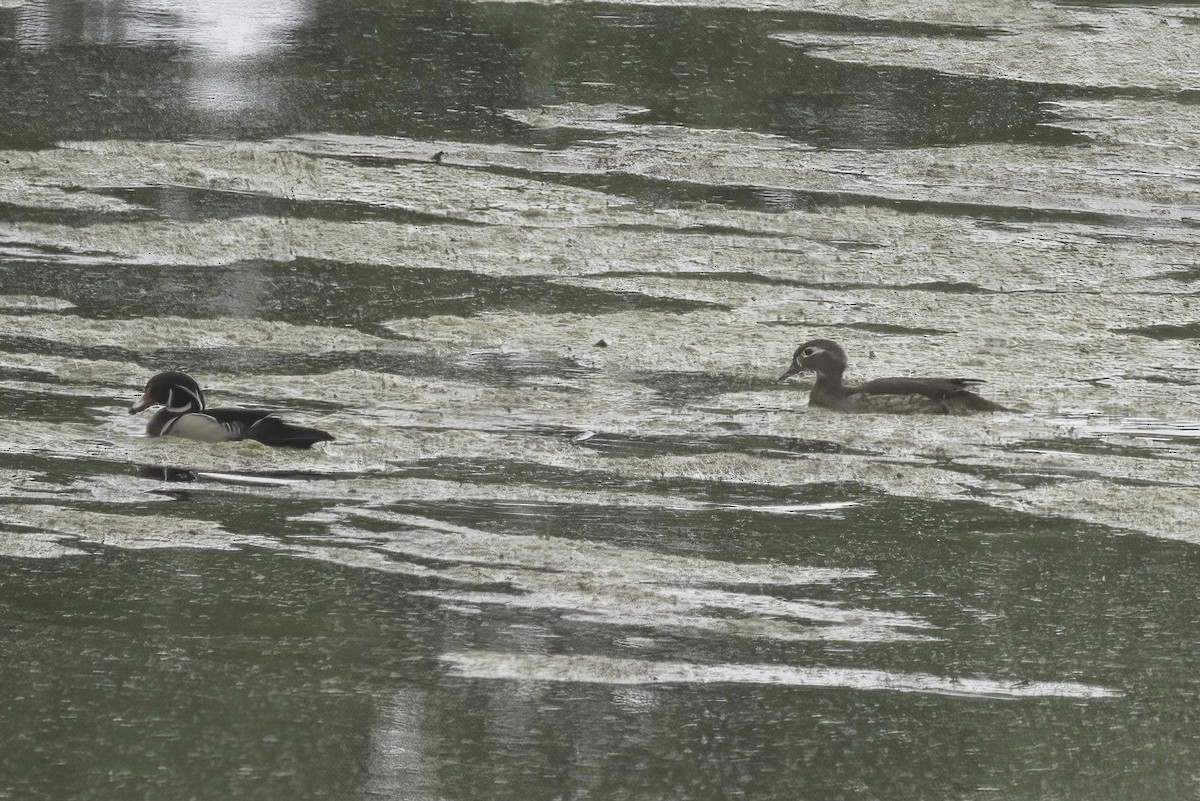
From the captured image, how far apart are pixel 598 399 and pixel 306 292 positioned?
2537 mm

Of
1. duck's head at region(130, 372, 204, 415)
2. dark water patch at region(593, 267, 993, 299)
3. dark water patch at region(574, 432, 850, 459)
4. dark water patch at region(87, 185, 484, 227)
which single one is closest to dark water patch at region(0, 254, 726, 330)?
dark water patch at region(593, 267, 993, 299)

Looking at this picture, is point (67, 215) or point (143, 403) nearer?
point (143, 403)

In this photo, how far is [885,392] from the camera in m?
→ 9.63

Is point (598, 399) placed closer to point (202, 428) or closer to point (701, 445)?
point (701, 445)

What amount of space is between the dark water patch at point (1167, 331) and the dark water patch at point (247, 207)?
4.19m

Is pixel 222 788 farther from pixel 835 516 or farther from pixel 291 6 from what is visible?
pixel 291 6

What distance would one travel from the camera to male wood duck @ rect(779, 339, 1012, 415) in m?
9.53

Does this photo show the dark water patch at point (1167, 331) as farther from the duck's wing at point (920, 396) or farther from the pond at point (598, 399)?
the duck's wing at point (920, 396)

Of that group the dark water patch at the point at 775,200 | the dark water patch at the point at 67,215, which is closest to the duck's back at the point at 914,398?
the dark water patch at the point at 775,200

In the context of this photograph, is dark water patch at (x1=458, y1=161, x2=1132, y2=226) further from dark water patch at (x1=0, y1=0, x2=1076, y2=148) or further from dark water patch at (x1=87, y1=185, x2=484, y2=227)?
dark water patch at (x1=0, y1=0, x2=1076, y2=148)

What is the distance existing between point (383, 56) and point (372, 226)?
173 inches

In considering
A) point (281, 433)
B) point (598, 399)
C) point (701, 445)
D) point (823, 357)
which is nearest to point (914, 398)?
point (823, 357)

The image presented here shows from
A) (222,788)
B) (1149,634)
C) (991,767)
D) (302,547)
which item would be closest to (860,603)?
(1149,634)

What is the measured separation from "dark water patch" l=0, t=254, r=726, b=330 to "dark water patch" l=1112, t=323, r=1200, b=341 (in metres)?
2.32
